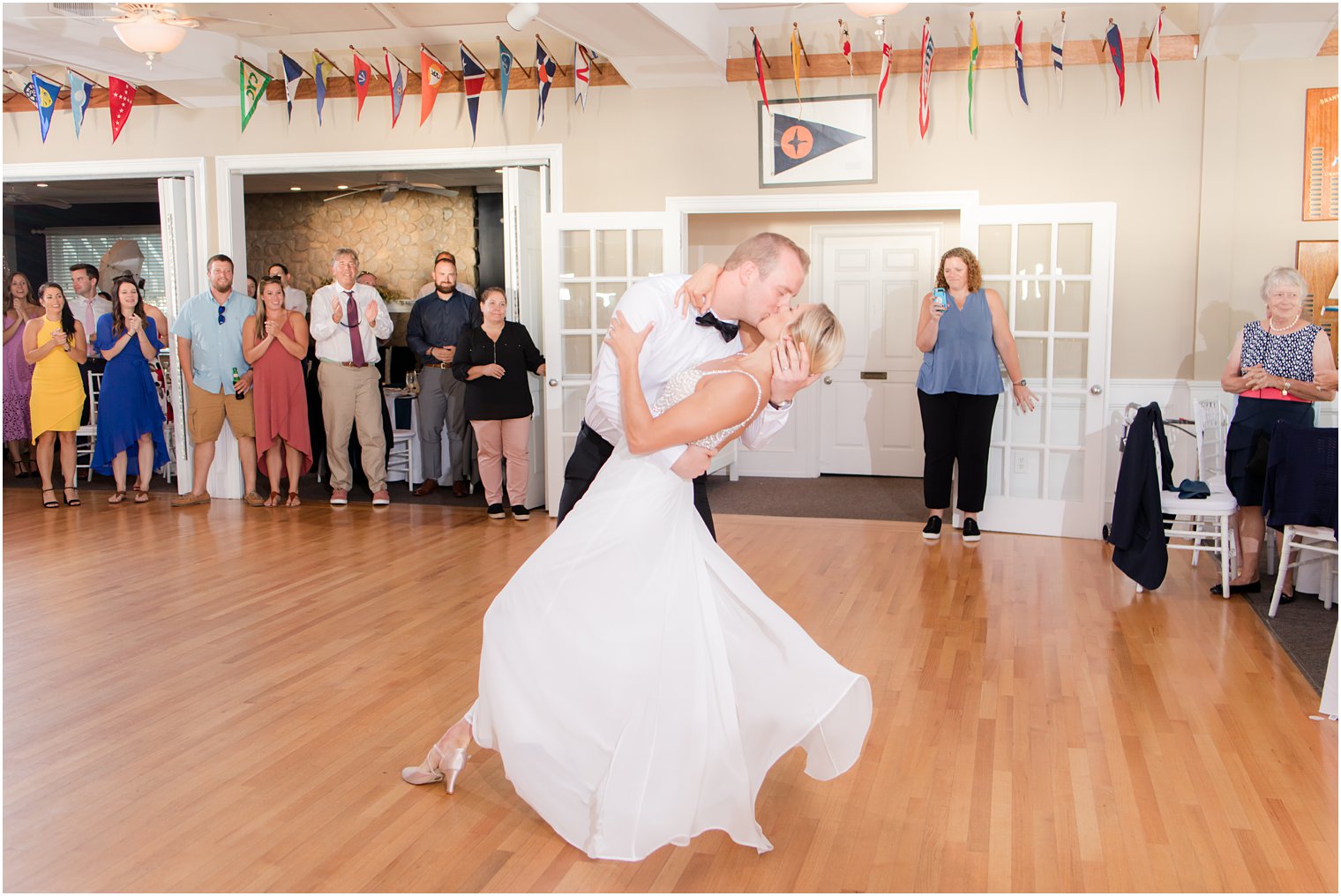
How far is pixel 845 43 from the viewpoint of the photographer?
6.43 metres

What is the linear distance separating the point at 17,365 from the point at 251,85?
2729mm

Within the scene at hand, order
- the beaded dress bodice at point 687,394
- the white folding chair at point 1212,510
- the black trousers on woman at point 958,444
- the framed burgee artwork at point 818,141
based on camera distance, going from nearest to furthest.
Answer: the beaded dress bodice at point 687,394, the white folding chair at point 1212,510, the black trousers on woman at point 958,444, the framed burgee artwork at point 818,141

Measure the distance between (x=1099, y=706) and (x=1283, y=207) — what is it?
Result: 13.5ft

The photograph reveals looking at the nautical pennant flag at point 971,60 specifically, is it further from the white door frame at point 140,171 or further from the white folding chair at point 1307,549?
the white door frame at point 140,171

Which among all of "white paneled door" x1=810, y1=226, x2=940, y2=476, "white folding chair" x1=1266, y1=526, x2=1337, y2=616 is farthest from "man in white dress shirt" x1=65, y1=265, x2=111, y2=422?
"white folding chair" x1=1266, y1=526, x2=1337, y2=616

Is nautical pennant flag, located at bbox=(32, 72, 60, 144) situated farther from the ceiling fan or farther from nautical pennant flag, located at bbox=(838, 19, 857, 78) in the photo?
nautical pennant flag, located at bbox=(838, 19, 857, 78)

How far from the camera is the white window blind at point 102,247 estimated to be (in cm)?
1222

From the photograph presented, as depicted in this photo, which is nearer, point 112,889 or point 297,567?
point 112,889

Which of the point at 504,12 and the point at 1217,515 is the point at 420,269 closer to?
the point at 504,12

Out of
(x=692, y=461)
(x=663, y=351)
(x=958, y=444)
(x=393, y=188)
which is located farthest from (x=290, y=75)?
(x=692, y=461)

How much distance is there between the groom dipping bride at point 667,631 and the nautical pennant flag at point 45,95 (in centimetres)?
681

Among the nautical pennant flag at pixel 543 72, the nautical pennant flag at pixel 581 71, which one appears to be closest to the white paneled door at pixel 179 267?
the nautical pennant flag at pixel 543 72

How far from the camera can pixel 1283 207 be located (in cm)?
616

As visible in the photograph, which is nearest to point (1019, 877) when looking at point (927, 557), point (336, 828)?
point (336, 828)
